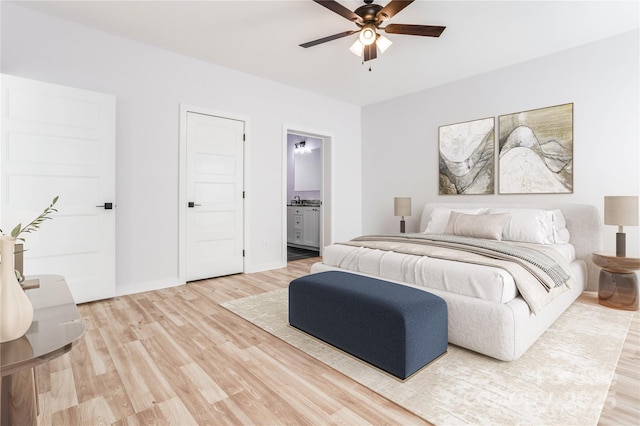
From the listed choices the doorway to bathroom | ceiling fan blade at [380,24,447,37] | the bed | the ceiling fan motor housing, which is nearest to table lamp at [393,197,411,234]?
the bed

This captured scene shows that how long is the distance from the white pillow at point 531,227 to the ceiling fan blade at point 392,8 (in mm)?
2432

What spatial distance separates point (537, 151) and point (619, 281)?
1652 mm

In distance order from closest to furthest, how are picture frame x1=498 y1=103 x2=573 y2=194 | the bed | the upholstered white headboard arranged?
the bed < the upholstered white headboard < picture frame x1=498 y1=103 x2=573 y2=194

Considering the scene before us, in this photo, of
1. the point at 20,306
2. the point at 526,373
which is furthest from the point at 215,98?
the point at 526,373

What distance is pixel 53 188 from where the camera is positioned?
292 centimetres

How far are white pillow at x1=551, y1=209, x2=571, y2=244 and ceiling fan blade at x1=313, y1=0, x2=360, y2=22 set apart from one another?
9.68 ft

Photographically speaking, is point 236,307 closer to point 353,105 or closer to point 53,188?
point 53,188

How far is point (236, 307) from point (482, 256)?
86.4 inches

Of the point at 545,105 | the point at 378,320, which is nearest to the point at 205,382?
the point at 378,320

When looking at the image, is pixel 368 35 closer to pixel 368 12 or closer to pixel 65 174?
pixel 368 12

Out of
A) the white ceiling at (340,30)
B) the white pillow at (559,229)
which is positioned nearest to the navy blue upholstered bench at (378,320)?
the white pillow at (559,229)

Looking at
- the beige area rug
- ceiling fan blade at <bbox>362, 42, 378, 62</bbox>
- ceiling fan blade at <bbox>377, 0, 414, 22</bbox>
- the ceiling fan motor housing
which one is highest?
the ceiling fan motor housing

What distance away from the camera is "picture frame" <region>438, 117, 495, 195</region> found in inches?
169

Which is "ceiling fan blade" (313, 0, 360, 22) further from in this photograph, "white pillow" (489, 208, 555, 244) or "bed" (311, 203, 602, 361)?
"white pillow" (489, 208, 555, 244)
